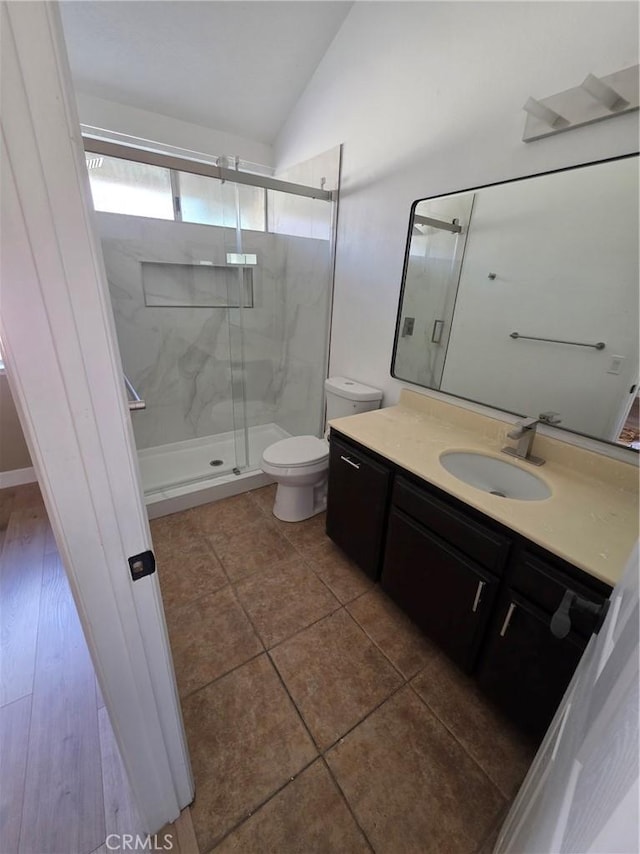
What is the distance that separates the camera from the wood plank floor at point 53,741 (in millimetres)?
993

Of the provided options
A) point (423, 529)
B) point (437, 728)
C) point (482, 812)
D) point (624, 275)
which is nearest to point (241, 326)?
point (423, 529)

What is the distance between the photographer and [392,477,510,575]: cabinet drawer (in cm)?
115

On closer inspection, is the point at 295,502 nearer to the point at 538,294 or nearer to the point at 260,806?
the point at 260,806

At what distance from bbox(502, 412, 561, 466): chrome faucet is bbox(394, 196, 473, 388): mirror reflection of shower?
52 centimetres

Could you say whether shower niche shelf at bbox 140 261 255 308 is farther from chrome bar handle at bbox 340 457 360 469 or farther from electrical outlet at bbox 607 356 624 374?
electrical outlet at bbox 607 356 624 374

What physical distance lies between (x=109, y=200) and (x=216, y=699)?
9.74 feet

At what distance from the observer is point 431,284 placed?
71.9 inches

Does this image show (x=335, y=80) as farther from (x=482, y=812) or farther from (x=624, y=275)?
(x=482, y=812)

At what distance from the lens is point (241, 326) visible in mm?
3021

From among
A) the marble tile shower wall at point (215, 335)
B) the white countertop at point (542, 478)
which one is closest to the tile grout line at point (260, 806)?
the white countertop at point (542, 478)

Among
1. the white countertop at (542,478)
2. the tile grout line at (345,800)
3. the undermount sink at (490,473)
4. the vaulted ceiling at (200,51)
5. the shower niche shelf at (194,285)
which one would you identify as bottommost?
the tile grout line at (345,800)

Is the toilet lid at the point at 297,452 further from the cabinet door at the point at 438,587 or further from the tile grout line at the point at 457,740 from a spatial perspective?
the tile grout line at the point at 457,740

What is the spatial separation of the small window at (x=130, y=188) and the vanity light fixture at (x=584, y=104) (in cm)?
215

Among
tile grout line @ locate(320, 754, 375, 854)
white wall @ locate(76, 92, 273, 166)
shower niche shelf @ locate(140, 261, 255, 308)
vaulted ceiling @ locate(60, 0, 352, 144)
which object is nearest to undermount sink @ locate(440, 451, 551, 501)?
tile grout line @ locate(320, 754, 375, 854)
